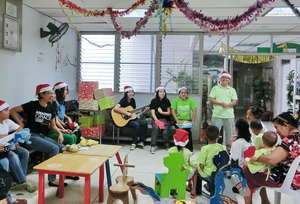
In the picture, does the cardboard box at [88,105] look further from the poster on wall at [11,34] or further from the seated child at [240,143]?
the seated child at [240,143]

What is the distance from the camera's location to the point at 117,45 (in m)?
6.55

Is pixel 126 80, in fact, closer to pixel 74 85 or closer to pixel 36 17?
pixel 74 85

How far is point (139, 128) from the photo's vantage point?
18.6 feet

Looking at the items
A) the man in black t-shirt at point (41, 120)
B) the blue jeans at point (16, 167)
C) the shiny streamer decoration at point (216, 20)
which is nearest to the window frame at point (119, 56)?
the shiny streamer decoration at point (216, 20)

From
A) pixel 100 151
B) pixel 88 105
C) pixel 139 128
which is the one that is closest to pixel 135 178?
Result: pixel 100 151

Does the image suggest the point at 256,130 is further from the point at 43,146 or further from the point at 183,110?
the point at 43,146

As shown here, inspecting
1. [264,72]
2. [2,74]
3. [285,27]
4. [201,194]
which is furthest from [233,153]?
[264,72]

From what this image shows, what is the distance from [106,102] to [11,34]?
89.0 inches

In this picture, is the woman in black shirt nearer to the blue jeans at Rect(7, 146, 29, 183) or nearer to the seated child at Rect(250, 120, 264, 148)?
the seated child at Rect(250, 120, 264, 148)

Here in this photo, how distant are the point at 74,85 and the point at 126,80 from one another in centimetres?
119

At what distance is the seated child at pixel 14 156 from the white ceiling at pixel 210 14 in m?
2.00

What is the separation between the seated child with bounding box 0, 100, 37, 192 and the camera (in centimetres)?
305

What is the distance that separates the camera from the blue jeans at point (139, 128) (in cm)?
562

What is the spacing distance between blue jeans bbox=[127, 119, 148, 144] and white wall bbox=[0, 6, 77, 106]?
67.8 inches
